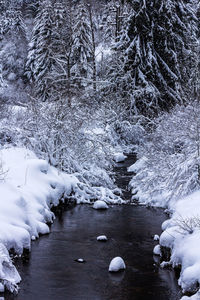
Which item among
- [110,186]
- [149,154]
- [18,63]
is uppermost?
[149,154]

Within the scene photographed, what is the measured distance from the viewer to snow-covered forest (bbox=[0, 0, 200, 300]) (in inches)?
394

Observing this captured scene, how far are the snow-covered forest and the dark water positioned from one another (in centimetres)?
35

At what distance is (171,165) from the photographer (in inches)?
536

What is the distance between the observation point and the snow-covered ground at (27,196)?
9164 millimetres

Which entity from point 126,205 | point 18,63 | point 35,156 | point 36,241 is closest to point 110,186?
point 126,205

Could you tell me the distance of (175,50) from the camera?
26.9 meters

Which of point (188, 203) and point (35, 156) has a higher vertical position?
point (188, 203)

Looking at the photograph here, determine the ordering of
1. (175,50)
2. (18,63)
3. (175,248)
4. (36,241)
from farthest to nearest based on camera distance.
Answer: (18,63) → (175,50) → (36,241) → (175,248)

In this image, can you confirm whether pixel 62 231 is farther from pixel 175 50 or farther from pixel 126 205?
pixel 175 50

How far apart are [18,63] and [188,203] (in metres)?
36.9

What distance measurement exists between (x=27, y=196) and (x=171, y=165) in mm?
4481

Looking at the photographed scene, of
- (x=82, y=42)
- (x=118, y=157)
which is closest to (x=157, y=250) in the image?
(x=118, y=157)

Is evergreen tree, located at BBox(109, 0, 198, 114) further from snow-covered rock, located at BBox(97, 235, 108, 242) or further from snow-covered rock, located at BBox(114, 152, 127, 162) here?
snow-covered rock, located at BBox(97, 235, 108, 242)

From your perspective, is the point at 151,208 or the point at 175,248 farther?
the point at 151,208
